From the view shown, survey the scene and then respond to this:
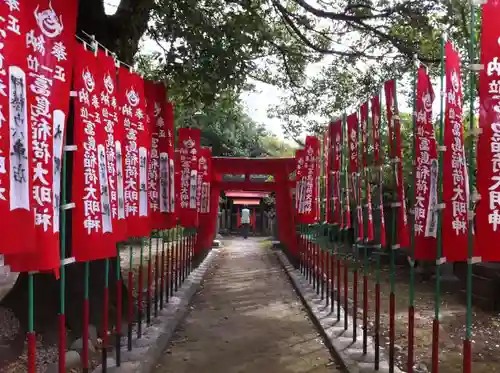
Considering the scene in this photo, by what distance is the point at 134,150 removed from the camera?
5.75 m

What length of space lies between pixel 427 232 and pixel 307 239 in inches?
362

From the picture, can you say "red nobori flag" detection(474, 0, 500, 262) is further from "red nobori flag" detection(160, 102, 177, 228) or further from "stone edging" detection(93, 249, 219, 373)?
"red nobori flag" detection(160, 102, 177, 228)

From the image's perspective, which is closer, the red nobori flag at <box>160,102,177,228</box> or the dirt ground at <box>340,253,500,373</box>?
the dirt ground at <box>340,253,500,373</box>

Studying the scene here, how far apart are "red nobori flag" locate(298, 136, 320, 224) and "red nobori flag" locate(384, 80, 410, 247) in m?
6.40

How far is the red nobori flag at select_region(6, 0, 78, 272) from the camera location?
3.06 m

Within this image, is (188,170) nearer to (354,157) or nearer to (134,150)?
(354,157)

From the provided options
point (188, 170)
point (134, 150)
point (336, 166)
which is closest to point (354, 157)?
point (336, 166)

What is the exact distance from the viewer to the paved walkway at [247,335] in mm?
6172

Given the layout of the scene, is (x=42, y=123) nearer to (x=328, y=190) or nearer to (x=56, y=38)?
(x=56, y=38)

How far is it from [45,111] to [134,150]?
251 cm

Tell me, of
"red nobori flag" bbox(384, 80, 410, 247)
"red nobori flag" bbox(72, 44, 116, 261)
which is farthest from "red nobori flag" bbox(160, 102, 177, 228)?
"red nobori flag" bbox(384, 80, 410, 247)

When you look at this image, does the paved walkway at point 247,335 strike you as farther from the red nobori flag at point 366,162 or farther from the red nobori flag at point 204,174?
the red nobori flag at point 204,174

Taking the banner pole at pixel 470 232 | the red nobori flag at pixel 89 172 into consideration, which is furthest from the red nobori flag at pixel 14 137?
the banner pole at pixel 470 232

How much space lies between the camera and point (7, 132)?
110 inches
